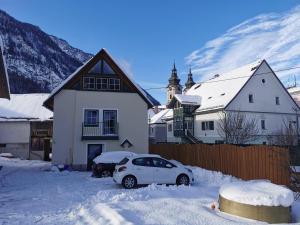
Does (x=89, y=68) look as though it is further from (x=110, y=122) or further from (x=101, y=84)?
(x=110, y=122)

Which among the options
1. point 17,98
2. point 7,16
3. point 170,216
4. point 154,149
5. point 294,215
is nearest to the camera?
point 170,216

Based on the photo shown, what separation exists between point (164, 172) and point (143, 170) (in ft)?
3.51

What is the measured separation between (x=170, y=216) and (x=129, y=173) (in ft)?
22.3

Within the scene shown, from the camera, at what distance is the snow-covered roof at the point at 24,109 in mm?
38469

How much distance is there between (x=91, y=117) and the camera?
27.1 m

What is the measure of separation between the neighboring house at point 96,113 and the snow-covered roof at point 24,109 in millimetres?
11462

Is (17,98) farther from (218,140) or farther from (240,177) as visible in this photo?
(240,177)

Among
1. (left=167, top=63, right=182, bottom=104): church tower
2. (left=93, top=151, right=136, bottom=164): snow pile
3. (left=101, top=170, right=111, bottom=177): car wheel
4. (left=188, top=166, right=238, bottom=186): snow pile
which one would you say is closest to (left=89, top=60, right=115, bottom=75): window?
(left=93, top=151, right=136, bottom=164): snow pile

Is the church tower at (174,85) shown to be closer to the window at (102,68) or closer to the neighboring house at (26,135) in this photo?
the neighboring house at (26,135)

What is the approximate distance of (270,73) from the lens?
135 feet

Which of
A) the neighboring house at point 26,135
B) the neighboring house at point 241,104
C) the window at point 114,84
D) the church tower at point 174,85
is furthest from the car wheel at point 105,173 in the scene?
the church tower at point 174,85

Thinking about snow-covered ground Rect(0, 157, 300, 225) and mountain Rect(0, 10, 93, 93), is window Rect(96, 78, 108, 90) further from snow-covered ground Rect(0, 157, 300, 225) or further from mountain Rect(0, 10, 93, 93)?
mountain Rect(0, 10, 93, 93)

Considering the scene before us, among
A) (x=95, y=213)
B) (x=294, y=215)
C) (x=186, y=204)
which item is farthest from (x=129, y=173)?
(x=294, y=215)

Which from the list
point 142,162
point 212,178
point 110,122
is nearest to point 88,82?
point 110,122
